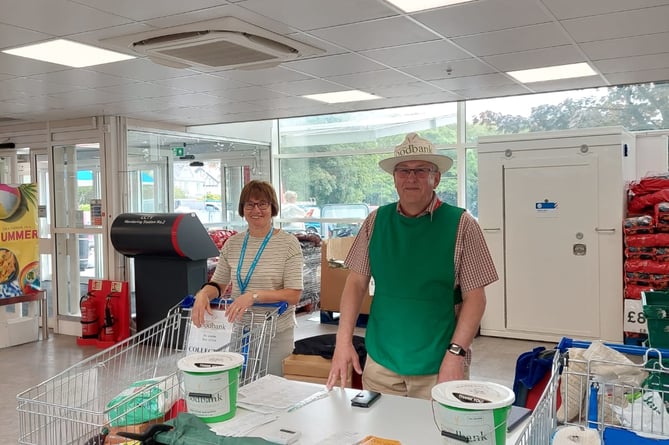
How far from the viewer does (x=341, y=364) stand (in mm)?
2156

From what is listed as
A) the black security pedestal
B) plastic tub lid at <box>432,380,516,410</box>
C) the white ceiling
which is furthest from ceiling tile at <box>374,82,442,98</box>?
plastic tub lid at <box>432,380,516,410</box>

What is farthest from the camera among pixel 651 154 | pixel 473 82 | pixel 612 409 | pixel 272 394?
pixel 651 154

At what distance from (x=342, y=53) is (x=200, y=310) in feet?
9.07

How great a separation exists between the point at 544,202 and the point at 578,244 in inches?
22.4

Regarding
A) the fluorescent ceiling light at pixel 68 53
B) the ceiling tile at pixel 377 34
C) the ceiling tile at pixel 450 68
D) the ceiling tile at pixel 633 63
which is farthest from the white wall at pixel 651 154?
the fluorescent ceiling light at pixel 68 53

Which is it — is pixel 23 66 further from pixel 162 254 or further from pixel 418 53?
pixel 418 53

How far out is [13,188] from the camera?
7000 mm

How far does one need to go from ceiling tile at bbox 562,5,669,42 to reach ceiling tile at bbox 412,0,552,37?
Answer: 0.31 meters

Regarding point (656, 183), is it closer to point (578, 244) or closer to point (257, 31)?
point (578, 244)

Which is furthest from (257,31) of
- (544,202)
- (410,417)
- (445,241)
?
(544,202)

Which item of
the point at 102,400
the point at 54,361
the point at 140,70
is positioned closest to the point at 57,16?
the point at 140,70

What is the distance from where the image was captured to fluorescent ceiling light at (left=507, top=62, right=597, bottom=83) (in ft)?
17.6

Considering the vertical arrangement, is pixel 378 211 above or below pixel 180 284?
above

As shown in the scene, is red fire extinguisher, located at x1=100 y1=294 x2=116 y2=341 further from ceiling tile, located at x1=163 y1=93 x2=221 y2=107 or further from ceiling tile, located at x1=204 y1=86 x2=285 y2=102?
ceiling tile, located at x1=204 y1=86 x2=285 y2=102
